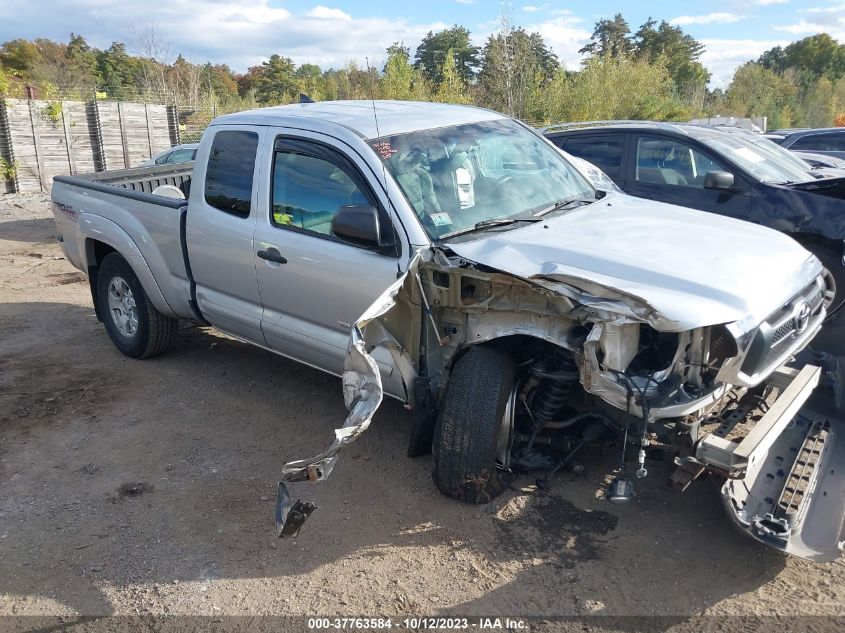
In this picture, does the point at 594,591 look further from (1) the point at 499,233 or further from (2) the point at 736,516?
(1) the point at 499,233

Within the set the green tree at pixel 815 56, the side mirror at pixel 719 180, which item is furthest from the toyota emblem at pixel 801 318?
the green tree at pixel 815 56

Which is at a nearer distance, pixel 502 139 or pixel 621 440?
pixel 621 440

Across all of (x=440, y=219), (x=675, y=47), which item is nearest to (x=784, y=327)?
(x=440, y=219)

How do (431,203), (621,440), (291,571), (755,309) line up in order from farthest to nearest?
1. (431,203)
2. (621,440)
3. (291,571)
4. (755,309)

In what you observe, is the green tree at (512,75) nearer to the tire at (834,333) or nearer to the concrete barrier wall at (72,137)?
the concrete barrier wall at (72,137)

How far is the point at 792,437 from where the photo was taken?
3.67 m

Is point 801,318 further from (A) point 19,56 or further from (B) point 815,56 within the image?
(B) point 815,56

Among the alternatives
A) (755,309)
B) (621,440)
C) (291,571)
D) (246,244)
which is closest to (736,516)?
(621,440)

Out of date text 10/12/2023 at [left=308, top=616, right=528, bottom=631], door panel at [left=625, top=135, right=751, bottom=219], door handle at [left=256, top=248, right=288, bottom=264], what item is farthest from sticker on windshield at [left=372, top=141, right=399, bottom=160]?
door panel at [left=625, top=135, right=751, bottom=219]

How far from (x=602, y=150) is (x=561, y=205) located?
11.2 feet

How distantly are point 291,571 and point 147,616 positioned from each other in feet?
2.11

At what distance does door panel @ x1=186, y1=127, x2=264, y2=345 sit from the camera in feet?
14.8

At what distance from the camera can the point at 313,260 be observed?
13.4ft

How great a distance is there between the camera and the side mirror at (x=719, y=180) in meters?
6.10
